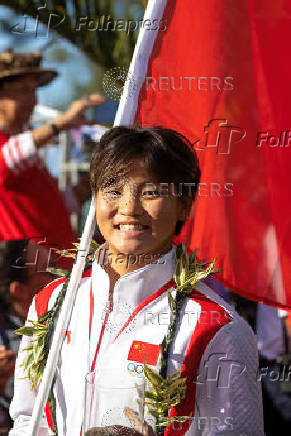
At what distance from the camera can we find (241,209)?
8.54 feet

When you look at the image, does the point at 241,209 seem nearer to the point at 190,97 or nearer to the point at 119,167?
the point at 190,97

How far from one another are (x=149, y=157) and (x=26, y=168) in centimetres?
141

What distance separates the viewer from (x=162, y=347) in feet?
6.28

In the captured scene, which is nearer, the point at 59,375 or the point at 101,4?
the point at 59,375

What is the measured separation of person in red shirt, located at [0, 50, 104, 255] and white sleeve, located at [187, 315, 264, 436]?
160 centimetres

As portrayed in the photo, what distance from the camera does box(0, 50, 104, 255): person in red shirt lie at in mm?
3254

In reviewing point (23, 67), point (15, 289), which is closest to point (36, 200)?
point (15, 289)

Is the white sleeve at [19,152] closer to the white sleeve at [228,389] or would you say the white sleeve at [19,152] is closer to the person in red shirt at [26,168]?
the person in red shirt at [26,168]

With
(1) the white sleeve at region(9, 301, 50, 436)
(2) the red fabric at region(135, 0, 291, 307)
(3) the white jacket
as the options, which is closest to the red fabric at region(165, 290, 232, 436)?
(3) the white jacket

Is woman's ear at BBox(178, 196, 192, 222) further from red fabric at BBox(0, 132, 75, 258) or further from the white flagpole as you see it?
red fabric at BBox(0, 132, 75, 258)

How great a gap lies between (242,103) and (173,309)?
38.9 inches

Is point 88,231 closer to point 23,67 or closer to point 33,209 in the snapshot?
point 33,209

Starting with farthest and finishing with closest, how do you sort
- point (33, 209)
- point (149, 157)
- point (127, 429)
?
point (33, 209) → point (149, 157) → point (127, 429)

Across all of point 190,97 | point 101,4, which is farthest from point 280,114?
point 101,4
